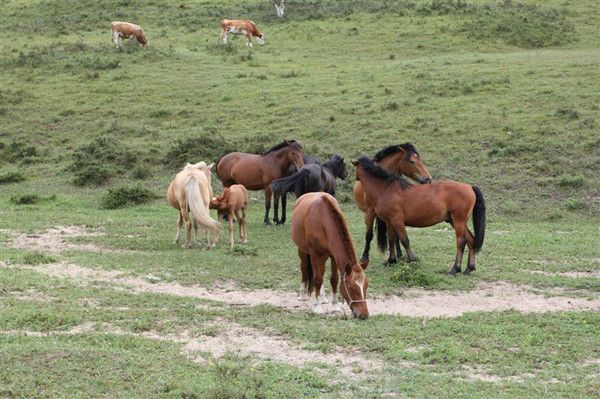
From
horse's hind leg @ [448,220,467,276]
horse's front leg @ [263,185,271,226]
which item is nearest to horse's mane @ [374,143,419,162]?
horse's hind leg @ [448,220,467,276]

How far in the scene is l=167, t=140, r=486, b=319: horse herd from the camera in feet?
33.7

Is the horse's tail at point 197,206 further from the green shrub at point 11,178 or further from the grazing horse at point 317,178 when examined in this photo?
the green shrub at point 11,178

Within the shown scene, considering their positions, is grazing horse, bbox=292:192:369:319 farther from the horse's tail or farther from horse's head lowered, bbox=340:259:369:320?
the horse's tail

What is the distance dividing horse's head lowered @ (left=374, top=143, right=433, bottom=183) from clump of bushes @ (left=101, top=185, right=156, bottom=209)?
8808 millimetres

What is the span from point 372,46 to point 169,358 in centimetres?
2811

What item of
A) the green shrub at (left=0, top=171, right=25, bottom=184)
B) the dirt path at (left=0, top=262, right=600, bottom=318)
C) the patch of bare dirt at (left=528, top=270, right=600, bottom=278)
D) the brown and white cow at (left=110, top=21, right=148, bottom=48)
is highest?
the brown and white cow at (left=110, top=21, right=148, bottom=48)

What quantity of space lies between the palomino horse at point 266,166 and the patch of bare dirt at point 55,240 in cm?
397

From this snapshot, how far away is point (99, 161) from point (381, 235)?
12595 mm

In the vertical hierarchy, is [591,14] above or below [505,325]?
above

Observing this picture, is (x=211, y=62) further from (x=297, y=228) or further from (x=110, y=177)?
(x=297, y=228)

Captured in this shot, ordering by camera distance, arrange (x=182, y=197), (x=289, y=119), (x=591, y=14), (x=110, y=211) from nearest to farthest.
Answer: (x=182, y=197) → (x=110, y=211) → (x=289, y=119) → (x=591, y=14)

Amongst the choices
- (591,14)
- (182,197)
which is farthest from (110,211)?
(591,14)

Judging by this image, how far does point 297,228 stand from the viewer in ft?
35.4

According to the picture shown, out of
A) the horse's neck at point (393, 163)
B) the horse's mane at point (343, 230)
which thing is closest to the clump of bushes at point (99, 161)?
the horse's neck at point (393, 163)
